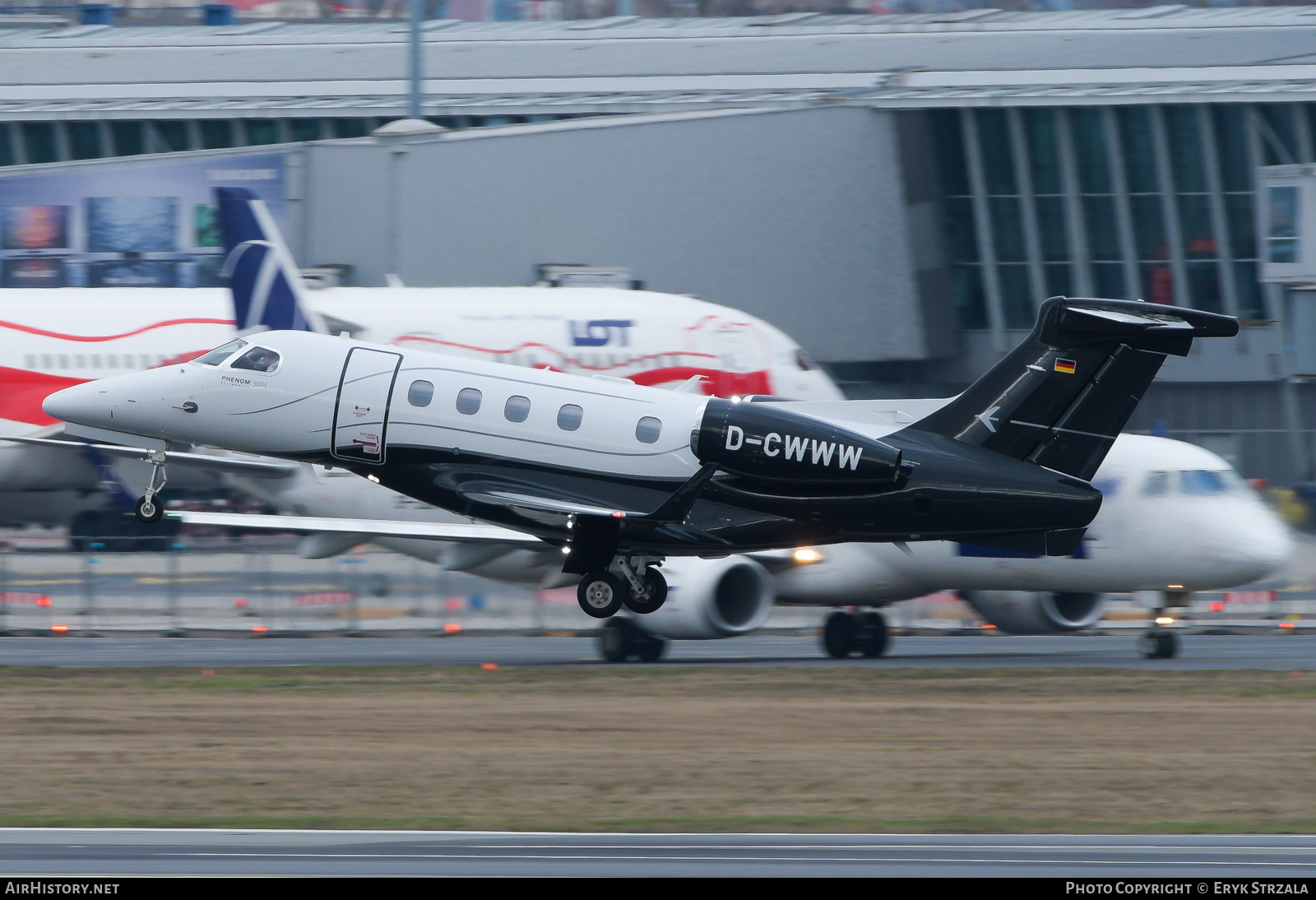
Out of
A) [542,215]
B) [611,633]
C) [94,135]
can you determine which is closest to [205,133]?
[94,135]

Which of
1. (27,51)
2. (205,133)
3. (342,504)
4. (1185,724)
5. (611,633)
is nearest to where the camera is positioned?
(1185,724)

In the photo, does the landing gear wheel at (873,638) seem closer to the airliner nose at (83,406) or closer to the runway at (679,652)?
the runway at (679,652)

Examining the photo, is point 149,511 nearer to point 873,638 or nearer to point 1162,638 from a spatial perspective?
point 873,638

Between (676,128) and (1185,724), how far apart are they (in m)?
29.6

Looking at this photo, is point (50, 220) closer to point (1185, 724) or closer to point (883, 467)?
point (883, 467)

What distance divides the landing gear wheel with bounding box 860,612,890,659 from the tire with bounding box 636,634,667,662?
318 centimetres

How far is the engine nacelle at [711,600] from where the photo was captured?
24375mm

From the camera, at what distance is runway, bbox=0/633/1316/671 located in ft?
82.3

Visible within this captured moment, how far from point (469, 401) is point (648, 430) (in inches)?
93.3

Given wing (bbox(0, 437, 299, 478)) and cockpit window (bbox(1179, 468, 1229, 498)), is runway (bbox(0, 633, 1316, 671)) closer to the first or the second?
cockpit window (bbox(1179, 468, 1229, 498))

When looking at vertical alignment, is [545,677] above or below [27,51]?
below

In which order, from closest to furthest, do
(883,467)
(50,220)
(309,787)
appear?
(309,787) → (883,467) → (50,220)

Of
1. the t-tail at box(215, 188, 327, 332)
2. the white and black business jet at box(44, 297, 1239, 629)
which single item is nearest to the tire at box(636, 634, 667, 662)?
the white and black business jet at box(44, 297, 1239, 629)

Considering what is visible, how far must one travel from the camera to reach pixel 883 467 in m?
21.7
